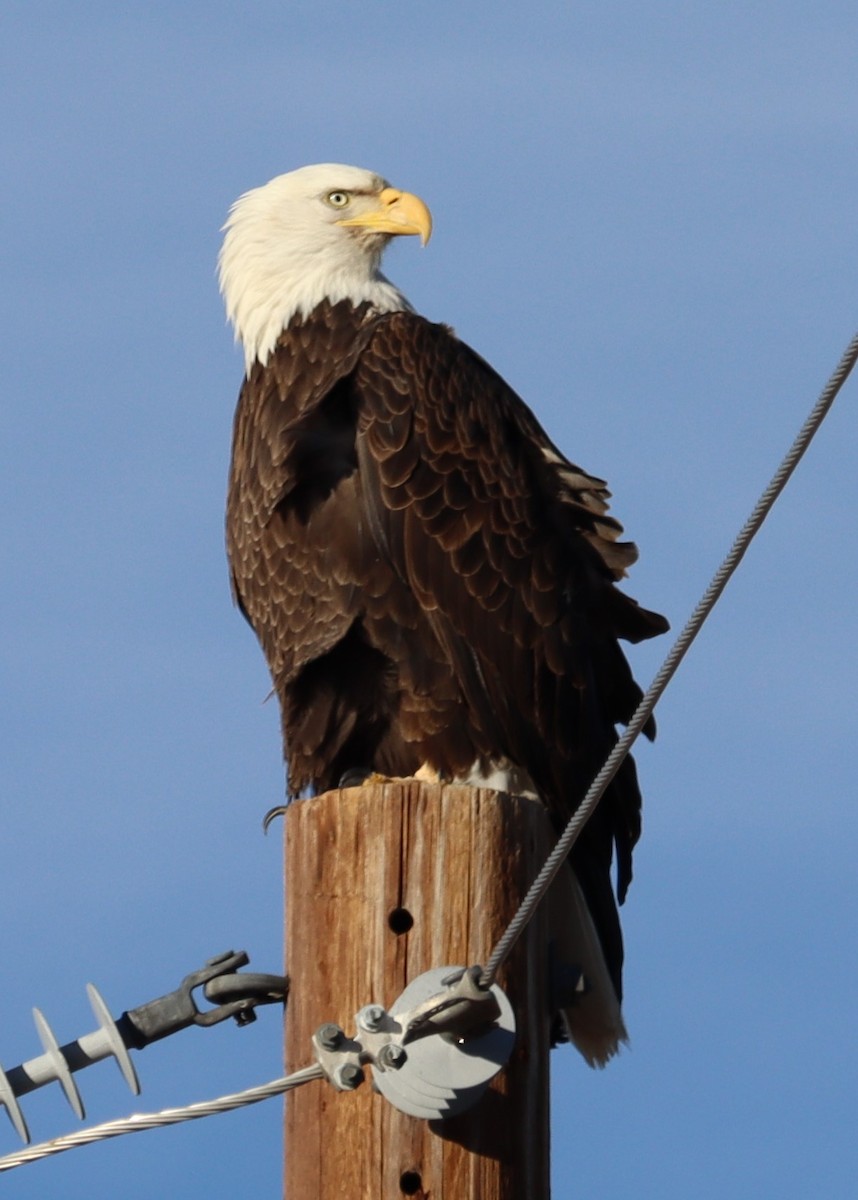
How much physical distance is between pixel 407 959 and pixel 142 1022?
1.68 feet

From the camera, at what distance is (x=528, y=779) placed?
559 centimetres

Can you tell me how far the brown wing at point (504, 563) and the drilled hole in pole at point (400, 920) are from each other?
1.74 meters

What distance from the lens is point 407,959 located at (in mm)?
3592

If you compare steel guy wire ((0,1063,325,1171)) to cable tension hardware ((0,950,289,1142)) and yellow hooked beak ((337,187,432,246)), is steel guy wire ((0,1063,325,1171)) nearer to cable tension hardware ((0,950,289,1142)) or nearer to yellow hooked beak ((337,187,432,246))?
cable tension hardware ((0,950,289,1142))

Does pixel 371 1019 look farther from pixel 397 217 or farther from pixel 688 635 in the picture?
pixel 397 217

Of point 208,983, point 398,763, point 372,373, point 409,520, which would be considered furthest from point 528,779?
point 208,983

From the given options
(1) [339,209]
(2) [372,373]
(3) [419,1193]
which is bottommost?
(3) [419,1193]

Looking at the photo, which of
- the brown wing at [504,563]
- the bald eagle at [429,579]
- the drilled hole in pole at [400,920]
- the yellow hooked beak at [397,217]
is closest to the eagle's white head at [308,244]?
the yellow hooked beak at [397,217]

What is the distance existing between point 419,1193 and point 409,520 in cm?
238

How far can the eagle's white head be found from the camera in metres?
6.39

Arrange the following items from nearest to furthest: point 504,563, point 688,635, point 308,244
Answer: point 688,635 < point 504,563 < point 308,244

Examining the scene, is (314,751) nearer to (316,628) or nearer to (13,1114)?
(316,628)

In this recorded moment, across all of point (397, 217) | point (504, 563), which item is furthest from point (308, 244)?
point (504, 563)

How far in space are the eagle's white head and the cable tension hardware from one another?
9.43 feet
